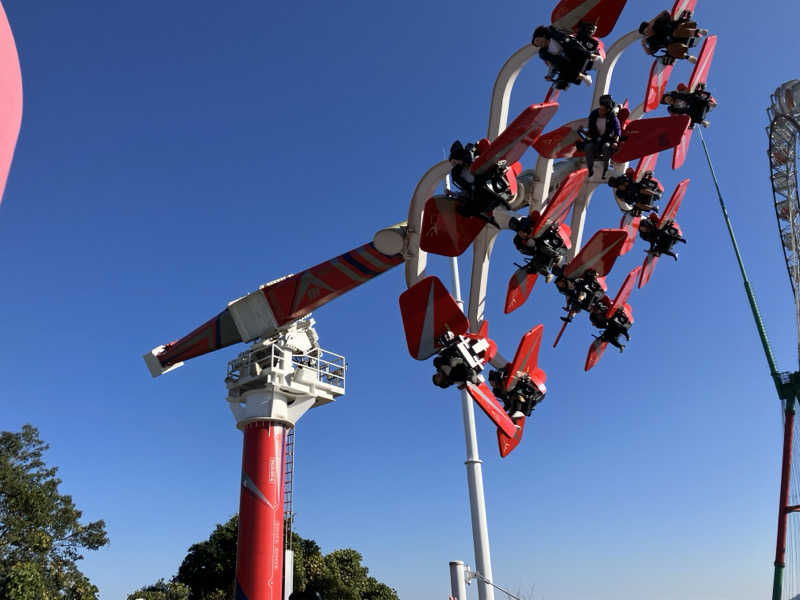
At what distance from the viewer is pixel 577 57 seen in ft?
27.1

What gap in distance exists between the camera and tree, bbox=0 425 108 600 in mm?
31234

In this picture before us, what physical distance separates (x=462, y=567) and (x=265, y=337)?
11033 millimetres

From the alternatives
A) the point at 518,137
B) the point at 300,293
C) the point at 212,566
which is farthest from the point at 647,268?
the point at 212,566

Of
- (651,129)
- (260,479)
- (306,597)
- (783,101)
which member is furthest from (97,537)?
(783,101)

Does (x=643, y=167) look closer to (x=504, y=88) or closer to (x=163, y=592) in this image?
(x=504, y=88)

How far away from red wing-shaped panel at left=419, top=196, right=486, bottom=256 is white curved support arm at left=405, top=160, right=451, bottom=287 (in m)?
1.71

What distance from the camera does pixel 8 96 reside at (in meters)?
1.79

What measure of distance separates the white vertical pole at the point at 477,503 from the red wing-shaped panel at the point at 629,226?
419cm

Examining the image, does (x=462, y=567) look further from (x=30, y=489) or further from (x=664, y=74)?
(x=30, y=489)

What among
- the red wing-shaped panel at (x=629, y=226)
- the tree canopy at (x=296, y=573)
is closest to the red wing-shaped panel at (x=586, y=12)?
the red wing-shaped panel at (x=629, y=226)

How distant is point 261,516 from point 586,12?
1553cm

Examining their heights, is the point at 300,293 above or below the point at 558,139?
above

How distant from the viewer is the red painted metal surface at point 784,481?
2916cm

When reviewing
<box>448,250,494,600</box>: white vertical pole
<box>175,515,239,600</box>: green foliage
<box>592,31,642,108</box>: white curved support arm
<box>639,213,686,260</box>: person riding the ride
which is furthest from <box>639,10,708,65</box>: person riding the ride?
<box>175,515,239,600</box>: green foliage
